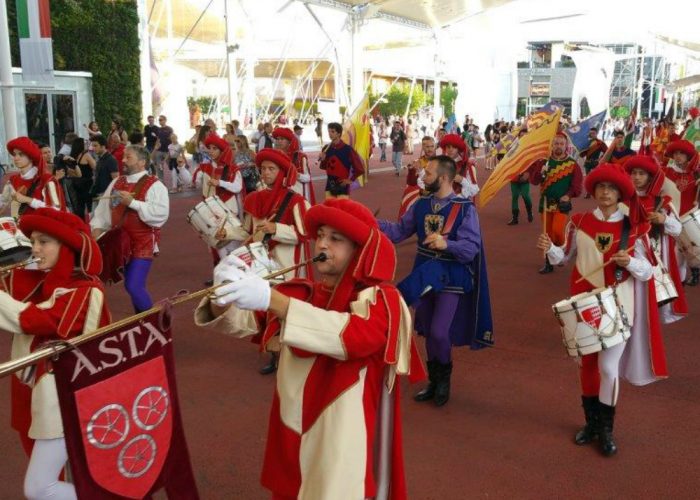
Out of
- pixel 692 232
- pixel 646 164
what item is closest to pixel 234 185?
pixel 646 164

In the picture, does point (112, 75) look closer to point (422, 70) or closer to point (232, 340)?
point (232, 340)

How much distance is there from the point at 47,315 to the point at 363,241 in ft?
4.70

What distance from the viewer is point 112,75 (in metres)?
23.4

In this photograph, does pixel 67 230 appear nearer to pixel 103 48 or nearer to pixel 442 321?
pixel 442 321

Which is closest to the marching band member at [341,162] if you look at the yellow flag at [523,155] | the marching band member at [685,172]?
the yellow flag at [523,155]

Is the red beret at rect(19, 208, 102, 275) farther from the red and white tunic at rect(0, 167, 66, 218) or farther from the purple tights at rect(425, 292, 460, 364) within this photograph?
the red and white tunic at rect(0, 167, 66, 218)

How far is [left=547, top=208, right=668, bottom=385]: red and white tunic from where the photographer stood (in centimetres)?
430

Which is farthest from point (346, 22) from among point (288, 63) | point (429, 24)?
point (288, 63)

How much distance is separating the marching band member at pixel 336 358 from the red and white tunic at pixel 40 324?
0.84m

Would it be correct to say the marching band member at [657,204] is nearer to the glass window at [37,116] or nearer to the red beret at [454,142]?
the red beret at [454,142]

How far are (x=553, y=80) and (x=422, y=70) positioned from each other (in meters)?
26.8

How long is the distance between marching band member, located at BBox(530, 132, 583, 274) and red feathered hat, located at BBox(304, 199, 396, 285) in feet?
21.8

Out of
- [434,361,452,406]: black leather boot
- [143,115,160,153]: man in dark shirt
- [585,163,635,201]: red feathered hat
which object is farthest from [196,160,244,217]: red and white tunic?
[143,115,160,153]: man in dark shirt

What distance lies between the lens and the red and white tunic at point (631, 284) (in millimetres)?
4297
